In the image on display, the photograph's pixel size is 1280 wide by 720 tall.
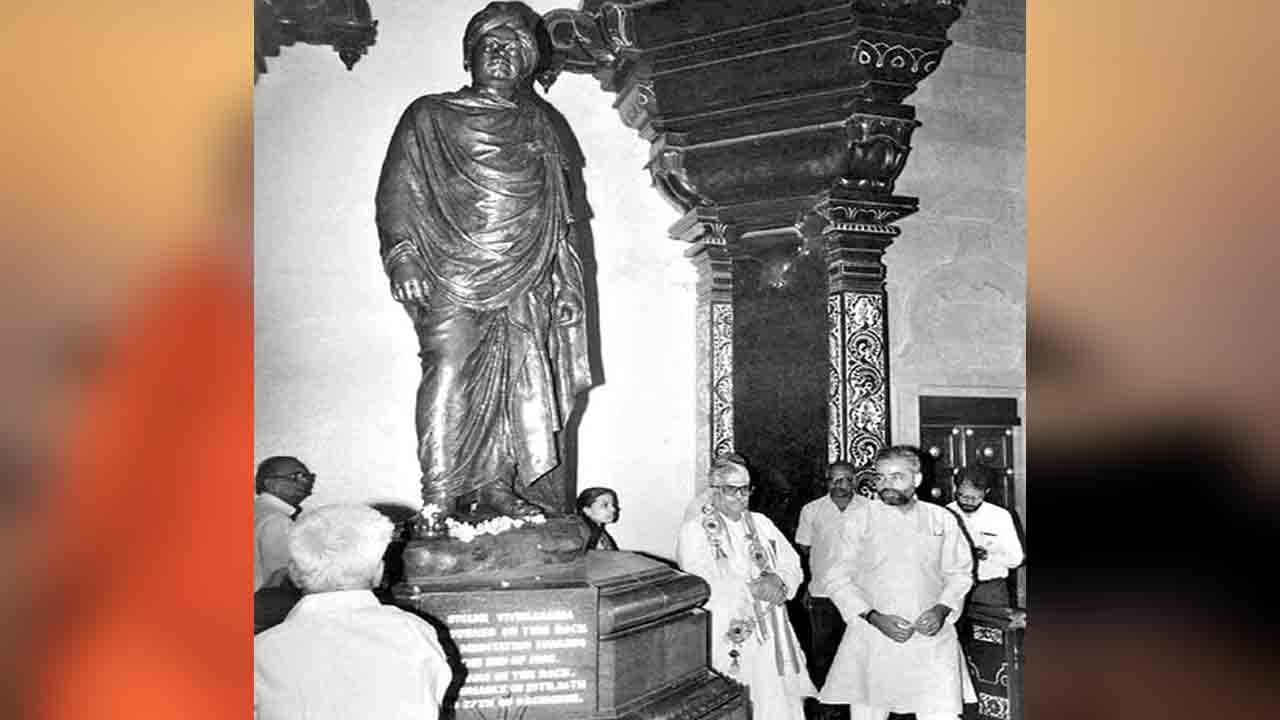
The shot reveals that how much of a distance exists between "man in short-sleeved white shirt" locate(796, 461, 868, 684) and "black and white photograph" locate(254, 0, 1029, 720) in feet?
0.08

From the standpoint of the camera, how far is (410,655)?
7.99 ft

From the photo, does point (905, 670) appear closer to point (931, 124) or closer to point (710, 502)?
point (710, 502)

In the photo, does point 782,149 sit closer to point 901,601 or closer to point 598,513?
point 598,513

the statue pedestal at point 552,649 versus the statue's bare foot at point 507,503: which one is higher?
the statue's bare foot at point 507,503

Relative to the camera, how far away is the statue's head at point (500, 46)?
4445 mm

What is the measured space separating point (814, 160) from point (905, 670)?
282 cm

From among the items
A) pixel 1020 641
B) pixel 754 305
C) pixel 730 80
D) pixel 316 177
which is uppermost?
pixel 730 80

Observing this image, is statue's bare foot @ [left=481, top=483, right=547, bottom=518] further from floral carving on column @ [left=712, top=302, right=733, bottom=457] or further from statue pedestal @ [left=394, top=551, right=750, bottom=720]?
floral carving on column @ [left=712, top=302, right=733, bottom=457]

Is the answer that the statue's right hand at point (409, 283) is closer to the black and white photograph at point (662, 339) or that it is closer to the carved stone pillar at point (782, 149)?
the black and white photograph at point (662, 339)

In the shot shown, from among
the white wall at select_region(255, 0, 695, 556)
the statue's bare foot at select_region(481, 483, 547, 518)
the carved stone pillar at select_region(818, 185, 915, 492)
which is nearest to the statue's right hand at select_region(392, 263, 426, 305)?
the statue's bare foot at select_region(481, 483, 547, 518)

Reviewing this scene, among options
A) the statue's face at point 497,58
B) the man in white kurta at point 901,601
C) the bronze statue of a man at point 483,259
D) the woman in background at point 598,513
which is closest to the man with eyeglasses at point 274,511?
the bronze statue of a man at point 483,259

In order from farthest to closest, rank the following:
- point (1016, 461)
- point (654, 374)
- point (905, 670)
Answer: point (654, 374) → point (1016, 461) → point (905, 670)

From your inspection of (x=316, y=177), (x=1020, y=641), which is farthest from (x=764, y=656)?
(x=316, y=177)

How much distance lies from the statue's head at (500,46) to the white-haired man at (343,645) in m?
2.49
